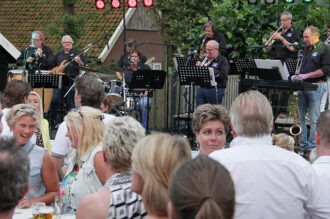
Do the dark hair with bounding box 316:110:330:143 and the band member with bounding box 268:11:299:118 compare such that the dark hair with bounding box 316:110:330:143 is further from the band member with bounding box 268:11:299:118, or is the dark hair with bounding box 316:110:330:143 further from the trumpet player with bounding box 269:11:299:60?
the trumpet player with bounding box 269:11:299:60

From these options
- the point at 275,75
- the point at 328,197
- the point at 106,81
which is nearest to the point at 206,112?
the point at 328,197

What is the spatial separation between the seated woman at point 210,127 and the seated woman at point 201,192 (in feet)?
10.2

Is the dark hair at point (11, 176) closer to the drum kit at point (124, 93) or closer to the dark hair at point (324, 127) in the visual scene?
the dark hair at point (324, 127)

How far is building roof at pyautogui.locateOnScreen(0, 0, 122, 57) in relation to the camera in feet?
87.9

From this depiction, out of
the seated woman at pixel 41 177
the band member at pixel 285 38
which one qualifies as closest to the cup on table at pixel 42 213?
the seated woman at pixel 41 177

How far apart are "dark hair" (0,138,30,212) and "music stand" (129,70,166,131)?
10640 mm

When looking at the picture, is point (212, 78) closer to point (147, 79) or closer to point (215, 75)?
point (215, 75)

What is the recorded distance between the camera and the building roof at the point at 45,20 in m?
26.8

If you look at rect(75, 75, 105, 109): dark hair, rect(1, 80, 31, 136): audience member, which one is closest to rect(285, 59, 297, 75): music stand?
rect(75, 75, 105, 109): dark hair

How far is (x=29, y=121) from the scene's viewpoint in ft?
18.7

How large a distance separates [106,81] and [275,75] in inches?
173

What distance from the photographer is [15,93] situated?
7.18 metres

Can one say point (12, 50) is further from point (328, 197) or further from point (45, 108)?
point (328, 197)

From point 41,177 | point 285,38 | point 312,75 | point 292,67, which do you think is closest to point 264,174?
point 41,177
